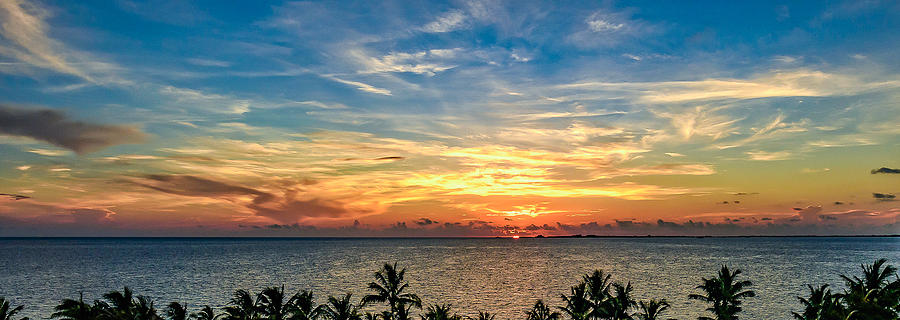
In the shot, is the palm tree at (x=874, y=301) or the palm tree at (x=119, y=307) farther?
the palm tree at (x=874, y=301)

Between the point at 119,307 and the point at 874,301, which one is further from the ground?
the point at 119,307

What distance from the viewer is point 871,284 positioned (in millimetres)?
61406

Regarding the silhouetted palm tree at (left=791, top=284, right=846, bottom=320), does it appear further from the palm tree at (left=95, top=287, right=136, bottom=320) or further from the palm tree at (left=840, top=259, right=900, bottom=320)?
the palm tree at (left=95, top=287, right=136, bottom=320)

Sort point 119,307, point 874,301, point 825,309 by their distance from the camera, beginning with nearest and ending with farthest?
point 119,307
point 874,301
point 825,309

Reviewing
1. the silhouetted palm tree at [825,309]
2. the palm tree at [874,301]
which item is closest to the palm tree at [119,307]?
the silhouetted palm tree at [825,309]

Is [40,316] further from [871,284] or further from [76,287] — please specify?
[871,284]

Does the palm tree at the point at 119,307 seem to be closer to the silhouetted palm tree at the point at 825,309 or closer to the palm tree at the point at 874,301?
the silhouetted palm tree at the point at 825,309

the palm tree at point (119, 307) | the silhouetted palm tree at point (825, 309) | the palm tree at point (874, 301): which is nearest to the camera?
the palm tree at point (119, 307)

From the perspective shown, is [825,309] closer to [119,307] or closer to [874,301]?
[874,301]

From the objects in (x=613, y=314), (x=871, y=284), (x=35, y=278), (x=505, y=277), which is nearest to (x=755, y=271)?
(x=505, y=277)

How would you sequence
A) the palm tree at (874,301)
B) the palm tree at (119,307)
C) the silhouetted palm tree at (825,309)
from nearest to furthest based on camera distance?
the palm tree at (119,307) < the palm tree at (874,301) < the silhouetted palm tree at (825,309)

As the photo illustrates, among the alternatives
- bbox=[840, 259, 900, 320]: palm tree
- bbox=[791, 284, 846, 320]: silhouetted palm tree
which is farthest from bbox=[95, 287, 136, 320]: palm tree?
bbox=[840, 259, 900, 320]: palm tree

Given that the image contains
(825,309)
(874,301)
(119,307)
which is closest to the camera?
(119,307)

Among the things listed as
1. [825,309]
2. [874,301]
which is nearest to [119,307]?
[825,309]
